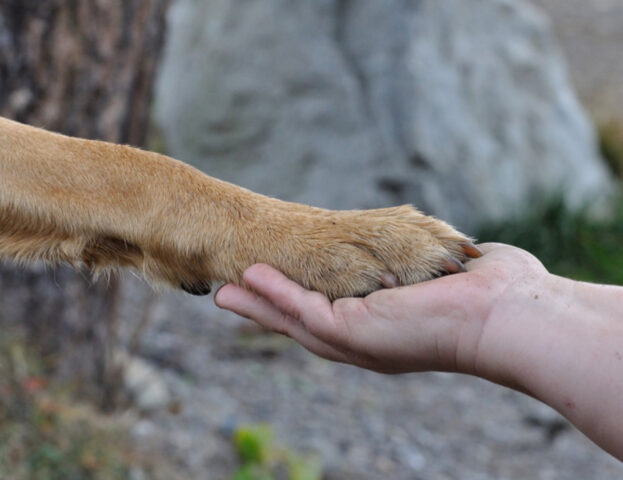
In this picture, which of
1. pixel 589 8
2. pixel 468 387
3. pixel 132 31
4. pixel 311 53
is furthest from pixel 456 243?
pixel 589 8

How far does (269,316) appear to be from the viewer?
2.03 meters

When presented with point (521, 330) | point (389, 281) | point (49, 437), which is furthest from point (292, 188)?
point (521, 330)

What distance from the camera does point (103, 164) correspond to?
2.43 metres

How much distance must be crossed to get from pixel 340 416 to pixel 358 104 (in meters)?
3.04

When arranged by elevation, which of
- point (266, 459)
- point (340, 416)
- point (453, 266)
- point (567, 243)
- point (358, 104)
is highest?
point (453, 266)

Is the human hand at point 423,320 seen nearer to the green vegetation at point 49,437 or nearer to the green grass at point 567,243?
the green vegetation at point 49,437

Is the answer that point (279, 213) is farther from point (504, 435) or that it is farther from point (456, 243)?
point (504, 435)

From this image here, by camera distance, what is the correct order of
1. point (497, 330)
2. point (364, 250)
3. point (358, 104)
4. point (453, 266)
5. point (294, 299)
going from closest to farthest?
1. point (497, 330)
2. point (294, 299)
3. point (453, 266)
4. point (364, 250)
5. point (358, 104)

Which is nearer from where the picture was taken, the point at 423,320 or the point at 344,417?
the point at 423,320

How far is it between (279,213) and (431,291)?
0.73 meters

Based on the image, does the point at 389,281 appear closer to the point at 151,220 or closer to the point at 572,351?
the point at 572,351

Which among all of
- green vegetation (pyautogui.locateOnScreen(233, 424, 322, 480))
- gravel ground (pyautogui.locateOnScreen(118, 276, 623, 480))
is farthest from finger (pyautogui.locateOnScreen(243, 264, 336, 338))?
gravel ground (pyautogui.locateOnScreen(118, 276, 623, 480))

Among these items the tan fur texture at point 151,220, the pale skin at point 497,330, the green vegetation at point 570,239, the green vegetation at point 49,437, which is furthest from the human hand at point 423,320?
the green vegetation at point 570,239

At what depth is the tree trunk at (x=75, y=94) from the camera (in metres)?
3.52
